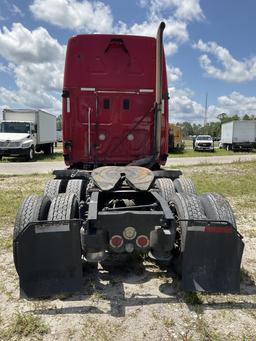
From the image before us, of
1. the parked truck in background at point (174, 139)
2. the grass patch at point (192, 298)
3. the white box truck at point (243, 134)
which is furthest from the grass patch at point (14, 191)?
the white box truck at point (243, 134)

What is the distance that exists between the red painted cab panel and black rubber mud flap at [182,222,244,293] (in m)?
2.56

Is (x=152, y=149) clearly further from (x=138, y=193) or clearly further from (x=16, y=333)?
(x=16, y=333)

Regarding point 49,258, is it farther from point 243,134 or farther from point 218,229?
point 243,134

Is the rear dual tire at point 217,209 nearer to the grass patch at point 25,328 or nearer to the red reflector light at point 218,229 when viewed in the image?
the red reflector light at point 218,229

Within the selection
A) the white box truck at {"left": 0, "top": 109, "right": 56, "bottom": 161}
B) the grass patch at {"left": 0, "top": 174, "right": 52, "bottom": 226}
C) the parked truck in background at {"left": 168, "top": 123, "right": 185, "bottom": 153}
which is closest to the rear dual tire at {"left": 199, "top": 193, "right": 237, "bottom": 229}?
the grass patch at {"left": 0, "top": 174, "right": 52, "bottom": 226}

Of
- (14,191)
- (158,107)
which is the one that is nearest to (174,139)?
(14,191)

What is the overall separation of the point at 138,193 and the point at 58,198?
1.05 metres

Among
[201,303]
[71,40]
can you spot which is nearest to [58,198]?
[201,303]

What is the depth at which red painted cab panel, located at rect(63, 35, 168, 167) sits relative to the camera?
17.8ft

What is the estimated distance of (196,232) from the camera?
10.7 feet

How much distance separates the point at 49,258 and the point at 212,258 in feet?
5.36

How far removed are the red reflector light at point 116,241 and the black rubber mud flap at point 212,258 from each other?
66cm

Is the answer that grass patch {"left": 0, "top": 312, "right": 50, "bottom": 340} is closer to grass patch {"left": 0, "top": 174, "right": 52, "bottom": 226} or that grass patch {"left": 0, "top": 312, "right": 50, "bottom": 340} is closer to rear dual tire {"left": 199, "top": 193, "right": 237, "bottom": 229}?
rear dual tire {"left": 199, "top": 193, "right": 237, "bottom": 229}

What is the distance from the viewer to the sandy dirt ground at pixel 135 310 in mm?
2711
